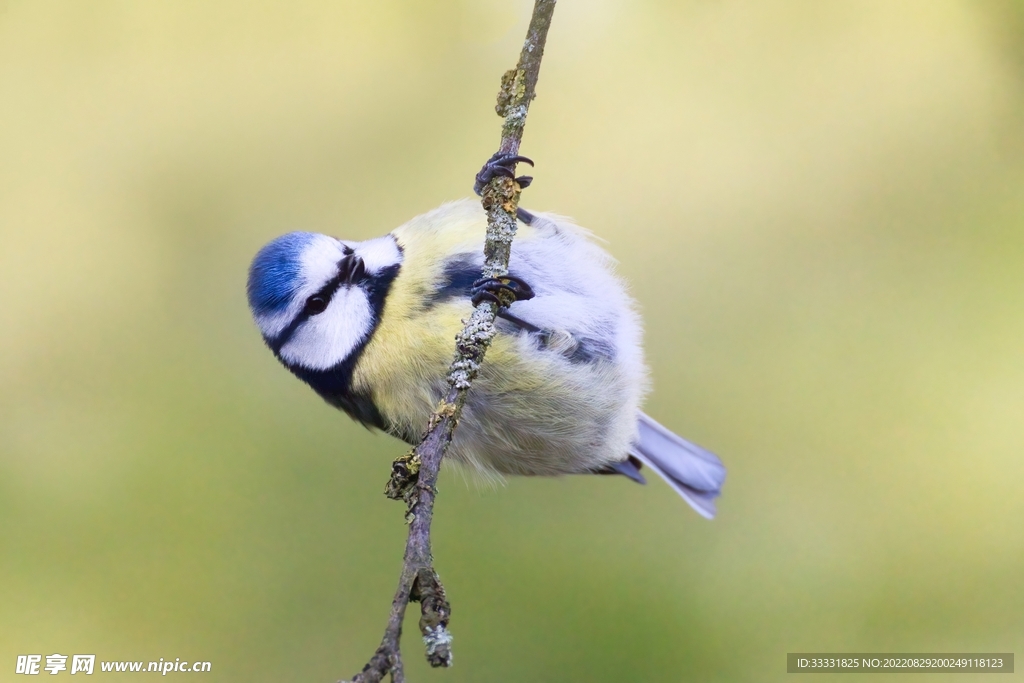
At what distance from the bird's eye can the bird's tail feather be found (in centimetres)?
70

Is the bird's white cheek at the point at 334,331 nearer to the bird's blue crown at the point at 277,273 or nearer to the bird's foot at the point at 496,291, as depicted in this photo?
the bird's blue crown at the point at 277,273

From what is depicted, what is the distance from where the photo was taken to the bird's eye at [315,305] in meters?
0.99

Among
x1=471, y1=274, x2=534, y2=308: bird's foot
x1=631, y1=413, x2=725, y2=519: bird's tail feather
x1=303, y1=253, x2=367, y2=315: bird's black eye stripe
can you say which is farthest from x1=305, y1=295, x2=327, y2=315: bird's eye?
x1=631, y1=413, x2=725, y2=519: bird's tail feather

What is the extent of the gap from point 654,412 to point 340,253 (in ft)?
3.47

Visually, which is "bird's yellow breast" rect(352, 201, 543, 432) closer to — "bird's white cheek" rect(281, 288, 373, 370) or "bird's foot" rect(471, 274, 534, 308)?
"bird's white cheek" rect(281, 288, 373, 370)

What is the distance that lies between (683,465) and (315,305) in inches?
32.5

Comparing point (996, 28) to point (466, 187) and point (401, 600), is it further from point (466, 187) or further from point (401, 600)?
point (401, 600)

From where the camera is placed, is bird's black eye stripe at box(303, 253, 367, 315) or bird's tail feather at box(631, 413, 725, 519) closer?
bird's black eye stripe at box(303, 253, 367, 315)

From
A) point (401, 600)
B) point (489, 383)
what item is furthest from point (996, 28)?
point (401, 600)

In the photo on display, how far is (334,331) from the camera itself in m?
1.03

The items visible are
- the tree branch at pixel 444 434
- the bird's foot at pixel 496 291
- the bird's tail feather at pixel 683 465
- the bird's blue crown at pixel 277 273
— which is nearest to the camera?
the tree branch at pixel 444 434

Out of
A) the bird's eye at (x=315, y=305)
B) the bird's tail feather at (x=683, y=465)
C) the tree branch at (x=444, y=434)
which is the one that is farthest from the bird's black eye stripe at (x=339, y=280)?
the bird's tail feather at (x=683, y=465)

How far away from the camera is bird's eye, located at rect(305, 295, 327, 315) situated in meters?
0.99

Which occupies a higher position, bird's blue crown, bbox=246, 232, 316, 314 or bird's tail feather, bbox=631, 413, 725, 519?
bird's blue crown, bbox=246, 232, 316, 314
